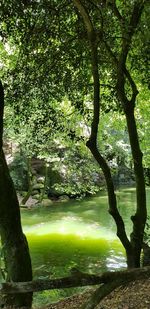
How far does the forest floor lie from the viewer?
472cm

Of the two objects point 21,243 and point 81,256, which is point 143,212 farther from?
point 81,256

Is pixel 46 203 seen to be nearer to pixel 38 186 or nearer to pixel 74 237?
pixel 38 186

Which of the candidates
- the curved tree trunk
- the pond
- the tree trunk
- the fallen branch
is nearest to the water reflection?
the pond

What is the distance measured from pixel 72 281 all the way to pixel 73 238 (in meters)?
15.5

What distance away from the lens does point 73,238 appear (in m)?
19.3

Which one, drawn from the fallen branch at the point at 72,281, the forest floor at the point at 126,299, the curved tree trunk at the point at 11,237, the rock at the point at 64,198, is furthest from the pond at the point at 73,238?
the fallen branch at the point at 72,281

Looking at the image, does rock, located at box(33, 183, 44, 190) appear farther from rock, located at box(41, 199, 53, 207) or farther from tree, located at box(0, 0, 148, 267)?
tree, located at box(0, 0, 148, 267)

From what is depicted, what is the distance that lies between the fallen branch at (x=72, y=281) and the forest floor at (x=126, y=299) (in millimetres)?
365

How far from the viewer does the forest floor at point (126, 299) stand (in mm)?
4717

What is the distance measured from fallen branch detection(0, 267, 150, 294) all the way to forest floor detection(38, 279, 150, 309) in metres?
0.37

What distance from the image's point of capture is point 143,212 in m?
6.48

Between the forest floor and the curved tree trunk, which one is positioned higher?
the curved tree trunk

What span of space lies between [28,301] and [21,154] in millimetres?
26451

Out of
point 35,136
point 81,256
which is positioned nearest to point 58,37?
point 35,136
